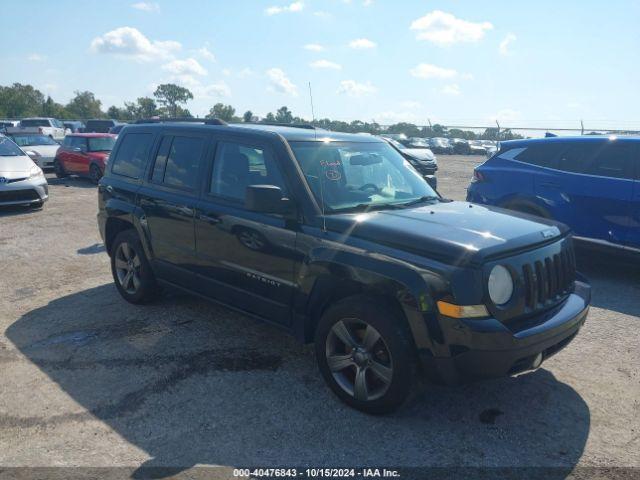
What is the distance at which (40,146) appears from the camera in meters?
18.6

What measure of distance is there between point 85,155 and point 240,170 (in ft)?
45.3

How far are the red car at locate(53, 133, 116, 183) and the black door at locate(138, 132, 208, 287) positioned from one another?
1208cm

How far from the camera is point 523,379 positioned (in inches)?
158

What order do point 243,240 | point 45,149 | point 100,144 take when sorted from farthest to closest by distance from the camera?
point 45,149
point 100,144
point 243,240

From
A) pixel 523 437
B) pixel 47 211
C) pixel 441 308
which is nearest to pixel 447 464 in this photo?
pixel 523 437

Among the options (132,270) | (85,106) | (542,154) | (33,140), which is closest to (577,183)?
(542,154)

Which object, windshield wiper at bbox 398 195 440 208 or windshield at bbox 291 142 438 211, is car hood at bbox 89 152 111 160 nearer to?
windshield at bbox 291 142 438 211

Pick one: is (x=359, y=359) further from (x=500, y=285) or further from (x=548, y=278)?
(x=548, y=278)

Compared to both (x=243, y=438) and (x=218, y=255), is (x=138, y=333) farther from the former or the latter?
(x=243, y=438)

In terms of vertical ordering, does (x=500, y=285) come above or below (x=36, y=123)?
below

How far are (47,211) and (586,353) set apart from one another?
10.9 meters

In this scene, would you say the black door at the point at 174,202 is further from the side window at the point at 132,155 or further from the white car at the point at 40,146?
the white car at the point at 40,146

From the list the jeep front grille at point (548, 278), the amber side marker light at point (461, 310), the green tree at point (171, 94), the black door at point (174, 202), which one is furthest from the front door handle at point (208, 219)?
the green tree at point (171, 94)

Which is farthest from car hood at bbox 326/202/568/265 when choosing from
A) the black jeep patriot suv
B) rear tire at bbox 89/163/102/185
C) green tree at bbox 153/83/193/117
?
green tree at bbox 153/83/193/117
